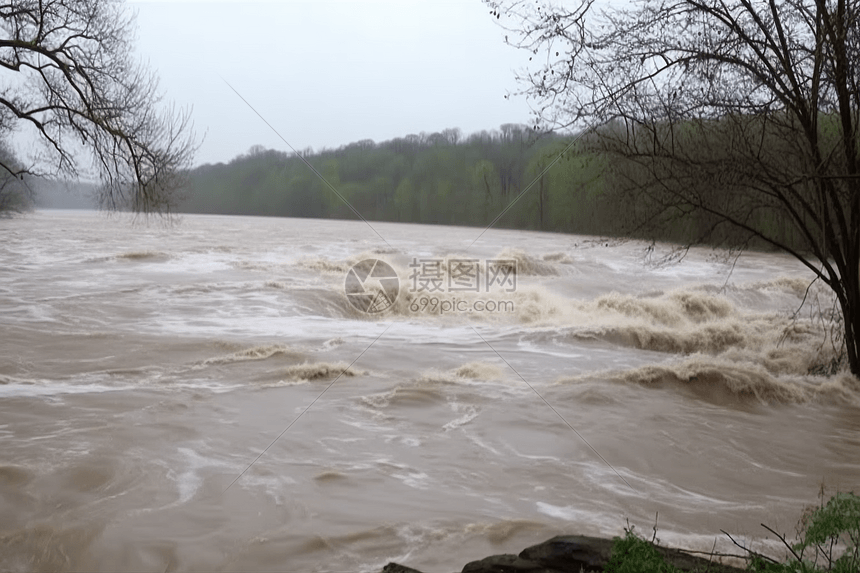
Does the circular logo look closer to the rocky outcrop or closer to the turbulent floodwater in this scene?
the turbulent floodwater

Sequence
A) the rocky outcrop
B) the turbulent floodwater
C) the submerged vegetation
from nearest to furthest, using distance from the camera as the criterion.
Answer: the submerged vegetation
the rocky outcrop
the turbulent floodwater

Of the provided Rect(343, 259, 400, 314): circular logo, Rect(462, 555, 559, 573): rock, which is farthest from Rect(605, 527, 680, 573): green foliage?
Rect(343, 259, 400, 314): circular logo

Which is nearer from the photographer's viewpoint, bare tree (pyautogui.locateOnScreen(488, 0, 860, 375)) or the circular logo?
bare tree (pyautogui.locateOnScreen(488, 0, 860, 375))

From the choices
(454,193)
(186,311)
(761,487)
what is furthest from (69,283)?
(454,193)

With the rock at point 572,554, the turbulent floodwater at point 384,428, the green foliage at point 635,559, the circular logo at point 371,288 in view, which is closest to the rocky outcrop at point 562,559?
the rock at point 572,554

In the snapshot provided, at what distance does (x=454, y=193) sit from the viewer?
53.7m

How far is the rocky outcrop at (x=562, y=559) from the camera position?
284 centimetres

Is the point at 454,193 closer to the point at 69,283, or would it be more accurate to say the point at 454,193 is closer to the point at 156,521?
the point at 69,283

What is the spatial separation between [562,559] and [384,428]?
4.98 meters

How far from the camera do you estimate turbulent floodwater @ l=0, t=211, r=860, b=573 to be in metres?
5.18

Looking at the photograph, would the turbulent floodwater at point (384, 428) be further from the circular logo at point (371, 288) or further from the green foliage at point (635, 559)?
the green foliage at point (635, 559)

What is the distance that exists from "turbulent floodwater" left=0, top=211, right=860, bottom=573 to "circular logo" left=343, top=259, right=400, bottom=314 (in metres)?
0.45

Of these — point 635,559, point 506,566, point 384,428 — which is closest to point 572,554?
point 506,566

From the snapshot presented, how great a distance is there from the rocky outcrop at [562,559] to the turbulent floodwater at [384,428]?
5.75 ft
